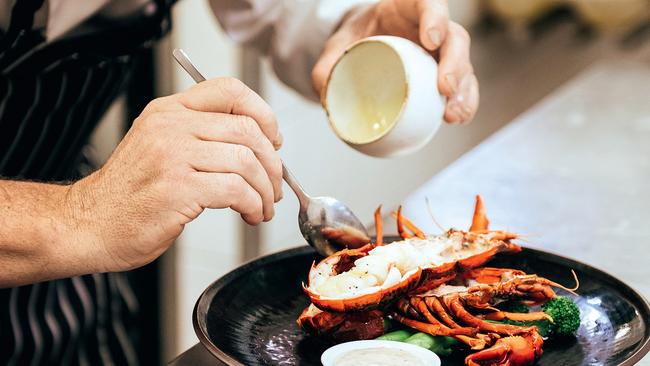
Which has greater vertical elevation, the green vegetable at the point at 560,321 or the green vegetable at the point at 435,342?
the green vegetable at the point at 560,321

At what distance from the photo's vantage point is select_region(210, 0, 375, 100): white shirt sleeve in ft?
6.13

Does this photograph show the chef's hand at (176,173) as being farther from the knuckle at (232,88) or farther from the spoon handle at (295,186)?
the spoon handle at (295,186)

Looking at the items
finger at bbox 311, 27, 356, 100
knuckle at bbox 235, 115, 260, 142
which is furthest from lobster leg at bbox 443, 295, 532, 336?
finger at bbox 311, 27, 356, 100

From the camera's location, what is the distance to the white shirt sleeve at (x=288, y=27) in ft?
6.13

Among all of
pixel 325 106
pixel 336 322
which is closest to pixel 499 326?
pixel 336 322

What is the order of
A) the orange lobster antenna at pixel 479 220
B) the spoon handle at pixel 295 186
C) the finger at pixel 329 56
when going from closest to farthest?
the spoon handle at pixel 295 186
the orange lobster antenna at pixel 479 220
the finger at pixel 329 56

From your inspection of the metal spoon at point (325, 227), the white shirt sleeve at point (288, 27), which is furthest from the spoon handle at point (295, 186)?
the white shirt sleeve at point (288, 27)

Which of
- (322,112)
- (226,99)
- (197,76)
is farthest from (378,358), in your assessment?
(322,112)

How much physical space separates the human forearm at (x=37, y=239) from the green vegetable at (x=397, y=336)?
0.39 metres

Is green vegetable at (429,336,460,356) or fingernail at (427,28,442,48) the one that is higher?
fingernail at (427,28,442,48)

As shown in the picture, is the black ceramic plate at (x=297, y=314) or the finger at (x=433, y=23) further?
the finger at (x=433, y=23)

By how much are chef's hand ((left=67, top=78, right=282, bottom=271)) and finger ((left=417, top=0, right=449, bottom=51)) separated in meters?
0.39

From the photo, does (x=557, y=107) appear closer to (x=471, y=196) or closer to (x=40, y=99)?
(x=471, y=196)

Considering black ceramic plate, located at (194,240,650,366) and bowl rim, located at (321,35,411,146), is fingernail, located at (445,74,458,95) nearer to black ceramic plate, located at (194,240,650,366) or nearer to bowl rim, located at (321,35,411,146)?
bowl rim, located at (321,35,411,146)
